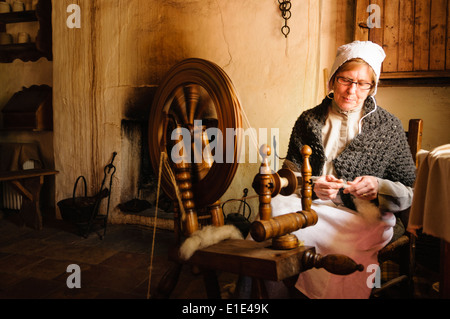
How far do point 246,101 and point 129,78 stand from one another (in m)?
1.24

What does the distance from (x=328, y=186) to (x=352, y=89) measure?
52 centimetres

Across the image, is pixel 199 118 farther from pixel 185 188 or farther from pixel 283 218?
pixel 283 218

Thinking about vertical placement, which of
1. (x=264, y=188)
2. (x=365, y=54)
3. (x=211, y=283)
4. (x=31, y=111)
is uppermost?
(x=365, y=54)

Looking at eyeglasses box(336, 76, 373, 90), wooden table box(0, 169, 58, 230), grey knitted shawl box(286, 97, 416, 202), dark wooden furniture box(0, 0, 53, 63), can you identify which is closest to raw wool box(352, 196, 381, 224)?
grey knitted shawl box(286, 97, 416, 202)

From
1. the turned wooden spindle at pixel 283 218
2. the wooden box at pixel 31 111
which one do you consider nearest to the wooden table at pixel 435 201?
the turned wooden spindle at pixel 283 218

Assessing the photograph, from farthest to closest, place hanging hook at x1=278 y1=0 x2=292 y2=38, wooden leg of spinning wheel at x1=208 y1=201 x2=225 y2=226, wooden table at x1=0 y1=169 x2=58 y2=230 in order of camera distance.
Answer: wooden table at x1=0 y1=169 x2=58 y2=230, hanging hook at x1=278 y1=0 x2=292 y2=38, wooden leg of spinning wheel at x1=208 y1=201 x2=225 y2=226

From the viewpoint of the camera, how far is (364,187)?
4.99 feet

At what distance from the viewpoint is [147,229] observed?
10.6ft

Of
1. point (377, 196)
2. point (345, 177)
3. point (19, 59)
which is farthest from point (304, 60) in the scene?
point (19, 59)

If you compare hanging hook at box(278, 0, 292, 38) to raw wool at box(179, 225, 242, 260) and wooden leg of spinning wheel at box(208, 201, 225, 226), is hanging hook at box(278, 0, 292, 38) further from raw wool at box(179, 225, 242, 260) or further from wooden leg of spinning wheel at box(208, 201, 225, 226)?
raw wool at box(179, 225, 242, 260)

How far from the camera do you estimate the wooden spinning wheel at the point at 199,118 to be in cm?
146

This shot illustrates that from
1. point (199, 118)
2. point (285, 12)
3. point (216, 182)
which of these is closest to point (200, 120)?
point (199, 118)

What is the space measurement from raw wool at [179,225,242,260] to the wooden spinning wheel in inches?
6.9

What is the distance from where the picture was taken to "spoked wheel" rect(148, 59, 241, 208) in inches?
57.4
